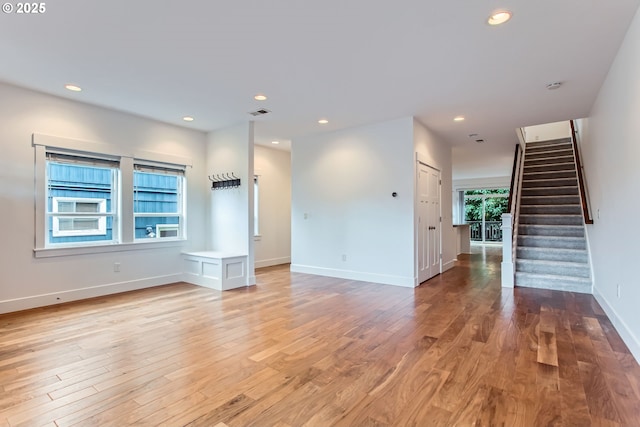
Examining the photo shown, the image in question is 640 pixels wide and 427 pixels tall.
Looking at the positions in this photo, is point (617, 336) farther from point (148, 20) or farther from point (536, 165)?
point (536, 165)

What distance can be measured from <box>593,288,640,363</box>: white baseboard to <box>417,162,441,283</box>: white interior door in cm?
224

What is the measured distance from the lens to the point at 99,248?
4496 millimetres

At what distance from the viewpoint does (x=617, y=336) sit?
9.64 feet

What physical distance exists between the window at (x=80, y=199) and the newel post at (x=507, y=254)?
5900 millimetres

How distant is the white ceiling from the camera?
2.38 meters

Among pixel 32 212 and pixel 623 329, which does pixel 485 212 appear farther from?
pixel 32 212

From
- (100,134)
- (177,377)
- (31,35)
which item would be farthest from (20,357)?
(100,134)

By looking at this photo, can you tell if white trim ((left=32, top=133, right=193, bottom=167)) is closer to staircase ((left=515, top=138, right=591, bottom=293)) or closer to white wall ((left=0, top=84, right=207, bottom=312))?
white wall ((left=0, top=84, right=207, bottom=312))

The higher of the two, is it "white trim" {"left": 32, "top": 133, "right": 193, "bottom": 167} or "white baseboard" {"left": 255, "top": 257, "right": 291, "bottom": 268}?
"white trim" {"left": 32, "top": 133, "right": 193, "bottom": 167}

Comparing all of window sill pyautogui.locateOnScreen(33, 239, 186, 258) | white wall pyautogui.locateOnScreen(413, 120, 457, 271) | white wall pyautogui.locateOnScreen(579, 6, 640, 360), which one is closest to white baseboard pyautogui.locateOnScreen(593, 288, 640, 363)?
white wall pyautogui.locateOnScreen(579, 6, 640, 360)

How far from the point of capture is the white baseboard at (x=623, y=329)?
2.50m

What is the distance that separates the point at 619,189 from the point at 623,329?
129cm

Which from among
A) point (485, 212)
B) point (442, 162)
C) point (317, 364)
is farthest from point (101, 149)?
point (485, 212)

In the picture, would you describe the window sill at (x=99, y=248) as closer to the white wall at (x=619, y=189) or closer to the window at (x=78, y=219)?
the window at (x=78, y=219)
